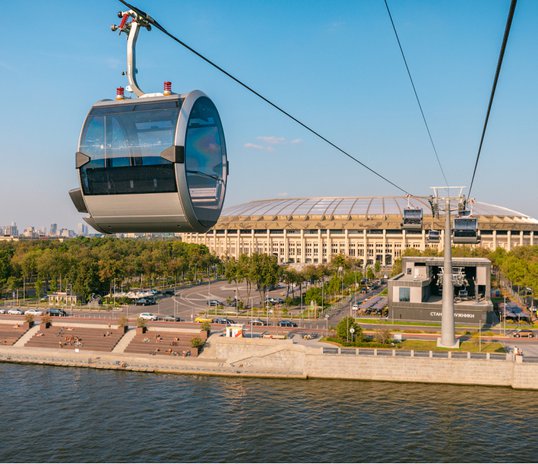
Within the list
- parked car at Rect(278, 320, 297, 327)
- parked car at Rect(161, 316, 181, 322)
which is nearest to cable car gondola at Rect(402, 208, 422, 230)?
parked car at Rect(278, 320, 297, 327)

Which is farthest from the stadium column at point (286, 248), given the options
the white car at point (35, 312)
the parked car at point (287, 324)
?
the parked car at point (287, 324)

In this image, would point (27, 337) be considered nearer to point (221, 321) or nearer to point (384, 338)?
point (221, 321)

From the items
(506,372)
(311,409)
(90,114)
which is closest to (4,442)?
(311,409)

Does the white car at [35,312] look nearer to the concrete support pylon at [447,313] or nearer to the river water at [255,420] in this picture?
the river water at [255,420]

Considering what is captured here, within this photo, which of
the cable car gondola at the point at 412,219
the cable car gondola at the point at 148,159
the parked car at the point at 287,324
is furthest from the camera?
the parked car at the point at 287,324

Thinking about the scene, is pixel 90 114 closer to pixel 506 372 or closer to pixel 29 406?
pixel 29 406

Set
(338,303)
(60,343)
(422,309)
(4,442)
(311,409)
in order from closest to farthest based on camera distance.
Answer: (4,442) → (311,409) → (60,343) → (422,309) → (338,303)

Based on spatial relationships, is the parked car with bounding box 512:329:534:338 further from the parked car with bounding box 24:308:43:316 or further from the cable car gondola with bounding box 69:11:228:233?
the parked car with bounding box 24:308:43:316
